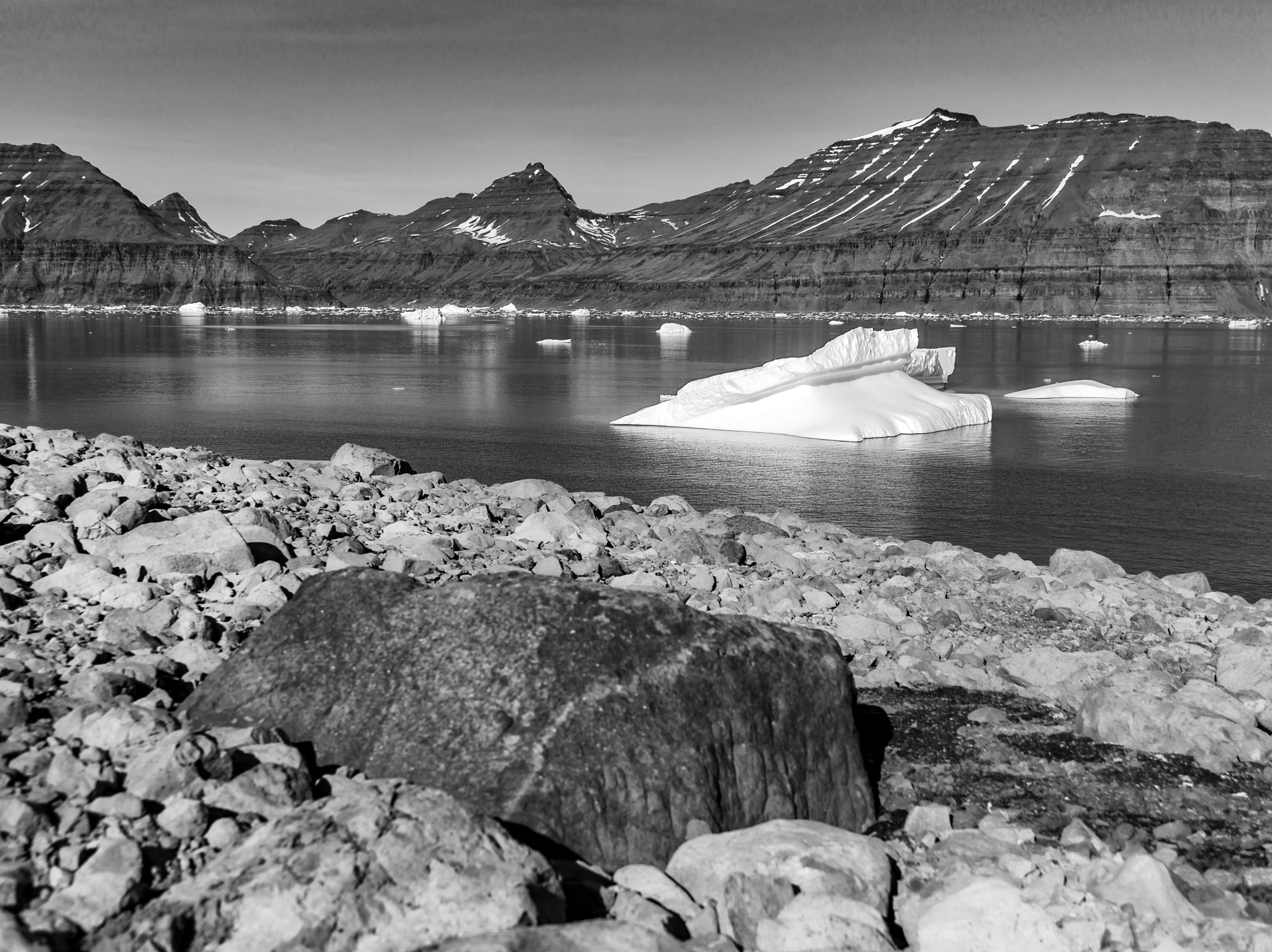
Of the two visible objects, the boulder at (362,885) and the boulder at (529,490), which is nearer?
the boulder at (362,885)

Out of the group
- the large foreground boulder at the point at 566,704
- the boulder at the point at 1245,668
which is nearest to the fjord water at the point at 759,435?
the boulder at the point at 1245,668

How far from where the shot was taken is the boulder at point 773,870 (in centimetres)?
462

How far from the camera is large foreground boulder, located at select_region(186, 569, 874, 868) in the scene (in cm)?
515

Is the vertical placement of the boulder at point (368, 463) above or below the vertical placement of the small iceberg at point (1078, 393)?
below

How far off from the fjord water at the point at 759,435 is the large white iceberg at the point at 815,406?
79cm

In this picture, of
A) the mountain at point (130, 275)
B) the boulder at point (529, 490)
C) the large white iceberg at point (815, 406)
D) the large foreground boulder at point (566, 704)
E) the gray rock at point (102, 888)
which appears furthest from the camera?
the mountain at point (130, 275)

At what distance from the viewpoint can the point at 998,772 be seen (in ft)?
22.0

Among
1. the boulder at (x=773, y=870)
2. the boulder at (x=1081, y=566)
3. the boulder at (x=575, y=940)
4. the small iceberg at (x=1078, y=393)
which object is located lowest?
the boulder at (x=1081, y=566)

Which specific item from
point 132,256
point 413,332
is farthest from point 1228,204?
point 132,256

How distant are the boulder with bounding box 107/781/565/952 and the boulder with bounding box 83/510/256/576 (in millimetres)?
4570

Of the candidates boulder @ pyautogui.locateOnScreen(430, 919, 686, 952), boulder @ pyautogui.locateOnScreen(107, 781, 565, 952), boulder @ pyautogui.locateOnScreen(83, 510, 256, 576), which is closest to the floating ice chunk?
boulder @ pyautogui.locateOnScreen(83, 510, 256, 576)

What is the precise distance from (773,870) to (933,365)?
42828mm

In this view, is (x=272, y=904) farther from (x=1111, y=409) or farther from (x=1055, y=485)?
(x=1111, y=409)

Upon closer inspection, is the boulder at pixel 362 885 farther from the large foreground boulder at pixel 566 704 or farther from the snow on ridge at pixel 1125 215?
the snow on ridge at pixel 1125 215
